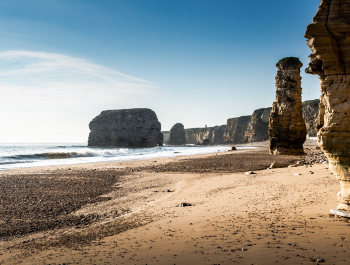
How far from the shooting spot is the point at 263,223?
17.7ft

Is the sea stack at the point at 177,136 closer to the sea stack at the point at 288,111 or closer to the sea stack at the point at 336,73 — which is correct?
the sea stack at the point at 288,111

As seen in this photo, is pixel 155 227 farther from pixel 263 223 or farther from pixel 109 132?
pixel 109 132

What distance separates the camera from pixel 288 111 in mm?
25062

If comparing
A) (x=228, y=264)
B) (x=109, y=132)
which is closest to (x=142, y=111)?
(x=109, y=132)

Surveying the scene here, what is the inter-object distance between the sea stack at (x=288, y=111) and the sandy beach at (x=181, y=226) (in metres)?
15.8

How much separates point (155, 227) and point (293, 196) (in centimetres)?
458

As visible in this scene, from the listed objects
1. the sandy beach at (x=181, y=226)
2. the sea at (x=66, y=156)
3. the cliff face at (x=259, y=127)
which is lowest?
the sea at (x=66, y=156)

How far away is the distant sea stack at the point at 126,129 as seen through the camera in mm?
103688

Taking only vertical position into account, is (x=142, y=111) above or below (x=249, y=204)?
above

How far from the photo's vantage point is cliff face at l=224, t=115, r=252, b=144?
5928 inches

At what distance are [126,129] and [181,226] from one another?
101995 mm

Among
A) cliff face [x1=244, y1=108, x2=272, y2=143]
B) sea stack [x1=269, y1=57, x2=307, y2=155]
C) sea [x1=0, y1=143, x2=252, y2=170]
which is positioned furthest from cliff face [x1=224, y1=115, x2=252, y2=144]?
sea stack [x1=269, y1=57, x2=307, y2=155]

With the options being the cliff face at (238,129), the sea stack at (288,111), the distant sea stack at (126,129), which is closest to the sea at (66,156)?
the sea stack at (288,111)

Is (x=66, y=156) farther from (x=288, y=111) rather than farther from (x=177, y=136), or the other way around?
(x=177, y=136)
